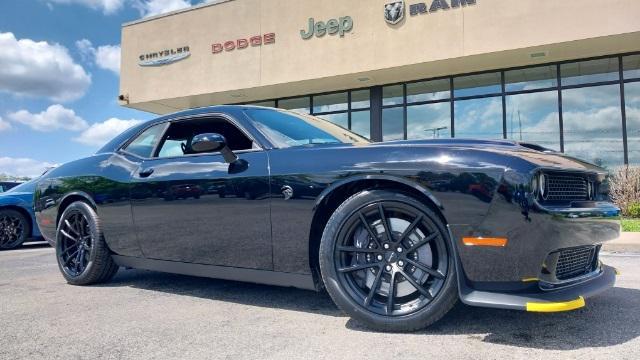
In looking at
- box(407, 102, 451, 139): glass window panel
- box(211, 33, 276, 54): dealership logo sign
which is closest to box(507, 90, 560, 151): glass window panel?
box(407, 102, 451, 139): glass window panel

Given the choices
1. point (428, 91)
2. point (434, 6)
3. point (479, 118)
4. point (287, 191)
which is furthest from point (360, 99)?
point (287, 191)

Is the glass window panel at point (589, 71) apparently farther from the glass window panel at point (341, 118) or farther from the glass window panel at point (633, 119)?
the glass window panel at point (341, 118)

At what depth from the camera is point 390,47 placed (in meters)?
12.9

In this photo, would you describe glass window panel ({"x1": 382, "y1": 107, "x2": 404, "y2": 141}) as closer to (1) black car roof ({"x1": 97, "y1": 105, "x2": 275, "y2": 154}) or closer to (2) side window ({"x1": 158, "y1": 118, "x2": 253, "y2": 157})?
(1) black car roof ({"x1": 97, "y1": 105, "x2": 275, "y2": 154})

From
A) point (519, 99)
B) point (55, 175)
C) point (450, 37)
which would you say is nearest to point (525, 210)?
point (55, 175)

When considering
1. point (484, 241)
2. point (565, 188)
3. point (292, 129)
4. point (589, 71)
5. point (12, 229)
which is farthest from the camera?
point (589, 71)

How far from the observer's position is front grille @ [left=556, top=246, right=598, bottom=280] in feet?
7.98

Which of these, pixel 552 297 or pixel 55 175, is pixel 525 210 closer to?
pixel 552 297

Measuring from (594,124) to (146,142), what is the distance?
11.9 m

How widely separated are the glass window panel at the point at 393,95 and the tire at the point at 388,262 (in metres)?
12.6

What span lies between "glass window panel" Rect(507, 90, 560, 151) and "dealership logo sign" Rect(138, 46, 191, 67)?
10507mm

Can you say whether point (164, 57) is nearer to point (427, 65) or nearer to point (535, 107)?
point (427, 65)

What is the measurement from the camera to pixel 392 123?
14.9m

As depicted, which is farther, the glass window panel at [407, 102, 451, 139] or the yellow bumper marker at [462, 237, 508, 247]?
the glass window panel at [407, 102, 451, 139]
